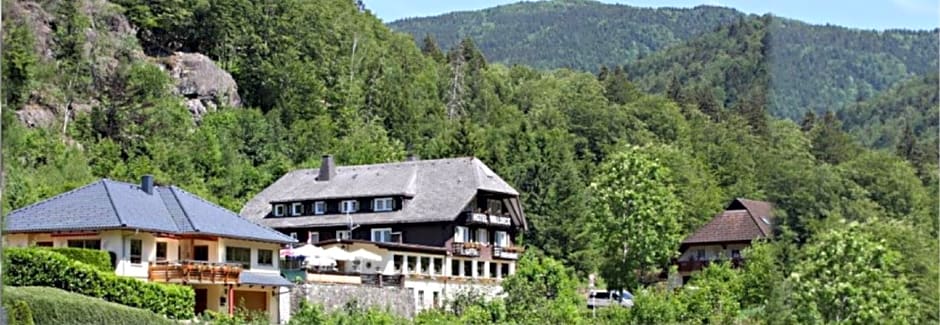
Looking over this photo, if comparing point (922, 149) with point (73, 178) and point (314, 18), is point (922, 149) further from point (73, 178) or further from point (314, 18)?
point (314, 18)

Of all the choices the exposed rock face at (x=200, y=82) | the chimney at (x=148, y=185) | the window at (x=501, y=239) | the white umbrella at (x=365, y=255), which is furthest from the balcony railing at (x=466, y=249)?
the exposed rock face at (x=200, y=82)

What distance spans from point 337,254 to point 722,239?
45.8ft

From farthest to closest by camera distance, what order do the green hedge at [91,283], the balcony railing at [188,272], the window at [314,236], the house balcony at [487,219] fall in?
1. the window at [314,236]
2. the house balcony at [487,219]
3. the balcony railing at [188,272]
4. the green hedge at [91,283]

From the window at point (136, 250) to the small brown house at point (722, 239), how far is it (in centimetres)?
1912

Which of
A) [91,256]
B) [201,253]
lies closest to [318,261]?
[201,253]

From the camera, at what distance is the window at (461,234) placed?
36375 mm

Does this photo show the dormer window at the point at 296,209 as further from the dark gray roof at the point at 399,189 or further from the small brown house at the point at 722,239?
the small brown house at the point at 722,239

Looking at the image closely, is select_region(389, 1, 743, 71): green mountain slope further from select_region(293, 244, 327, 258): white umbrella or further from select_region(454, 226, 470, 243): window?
select_region(293, 244, 327, 258): white umbrella

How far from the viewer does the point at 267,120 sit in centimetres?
4959

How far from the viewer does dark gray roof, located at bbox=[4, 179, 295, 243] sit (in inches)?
920

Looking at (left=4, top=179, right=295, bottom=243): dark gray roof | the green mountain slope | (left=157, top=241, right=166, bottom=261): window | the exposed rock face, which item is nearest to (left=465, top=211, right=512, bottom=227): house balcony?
(left=4, top=179, right=295, bottom=243): dark gray roof

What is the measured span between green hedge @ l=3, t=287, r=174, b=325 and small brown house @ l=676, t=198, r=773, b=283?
916 inches

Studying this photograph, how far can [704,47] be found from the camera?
74625 millimetres

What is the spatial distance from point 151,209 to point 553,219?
23.4 meters
